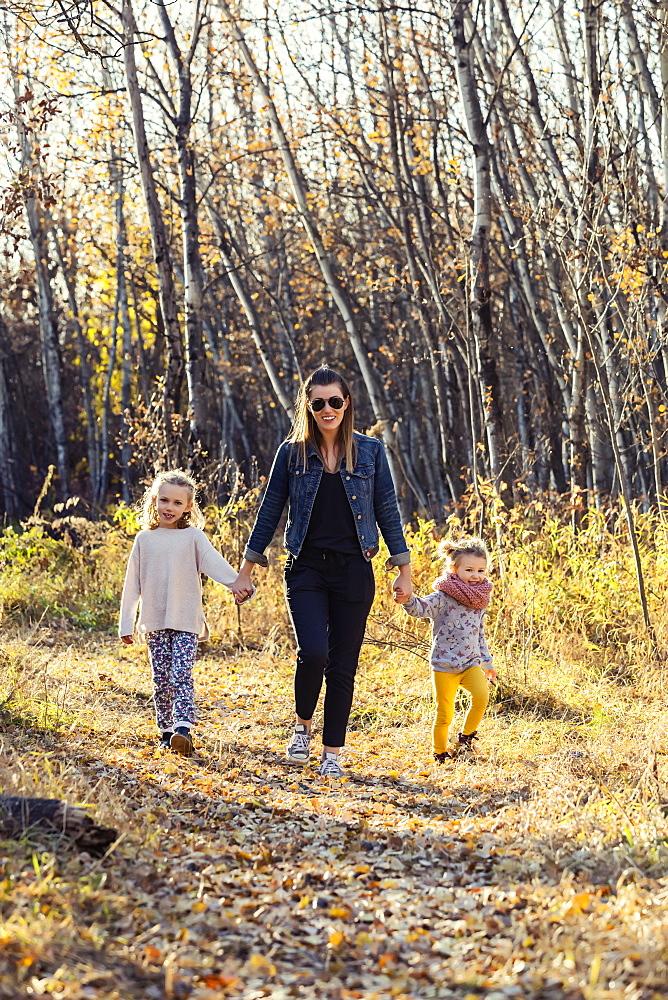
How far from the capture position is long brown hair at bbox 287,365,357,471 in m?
4.95

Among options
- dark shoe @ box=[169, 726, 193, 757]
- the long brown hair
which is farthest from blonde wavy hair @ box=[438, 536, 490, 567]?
dark shoe @ box=[169, 726, 193, 757]

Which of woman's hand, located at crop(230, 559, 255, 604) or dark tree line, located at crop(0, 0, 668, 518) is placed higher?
dark tree line, located at crop(0, 0, 668, 518)

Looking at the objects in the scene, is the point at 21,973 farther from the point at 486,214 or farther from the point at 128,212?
the point at 128,212

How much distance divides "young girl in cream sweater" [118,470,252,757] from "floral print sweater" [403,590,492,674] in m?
1.07

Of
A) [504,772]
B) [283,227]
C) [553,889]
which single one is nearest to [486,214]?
[504,772]

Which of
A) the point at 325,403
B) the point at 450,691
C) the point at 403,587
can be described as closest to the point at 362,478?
the point at 325,403

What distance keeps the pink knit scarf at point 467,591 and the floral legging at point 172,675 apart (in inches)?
54.3

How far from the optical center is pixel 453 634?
17.2 feet

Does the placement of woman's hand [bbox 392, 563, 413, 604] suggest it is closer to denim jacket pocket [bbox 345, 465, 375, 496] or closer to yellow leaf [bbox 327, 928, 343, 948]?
denim jacket pocket [bbox 345, 465, 375, 496]

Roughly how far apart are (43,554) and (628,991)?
872 cm

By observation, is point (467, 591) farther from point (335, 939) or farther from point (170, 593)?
point (335, 939)

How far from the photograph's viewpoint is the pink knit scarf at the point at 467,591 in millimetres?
5227

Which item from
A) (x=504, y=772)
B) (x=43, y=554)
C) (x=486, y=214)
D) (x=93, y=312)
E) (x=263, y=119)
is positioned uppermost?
(x=263, y=119)

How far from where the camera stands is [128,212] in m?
19.7
